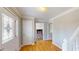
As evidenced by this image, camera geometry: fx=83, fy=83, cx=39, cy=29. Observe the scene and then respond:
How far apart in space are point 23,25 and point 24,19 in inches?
14.3

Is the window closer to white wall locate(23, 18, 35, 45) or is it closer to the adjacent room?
the adjacent room

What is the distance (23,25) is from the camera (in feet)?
16.3

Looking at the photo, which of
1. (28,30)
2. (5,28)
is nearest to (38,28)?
(28,30)

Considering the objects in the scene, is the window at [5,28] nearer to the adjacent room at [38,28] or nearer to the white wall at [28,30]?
the adjacent room at [38,28]

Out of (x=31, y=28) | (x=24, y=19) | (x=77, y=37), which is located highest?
(x=24, y=19)

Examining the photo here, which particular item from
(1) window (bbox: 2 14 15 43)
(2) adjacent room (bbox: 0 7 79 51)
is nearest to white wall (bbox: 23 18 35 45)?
(2) adjacent room (bbox: 0 7 79 51)

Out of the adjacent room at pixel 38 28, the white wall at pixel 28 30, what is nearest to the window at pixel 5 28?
the adjacent room at pixel 38 28
